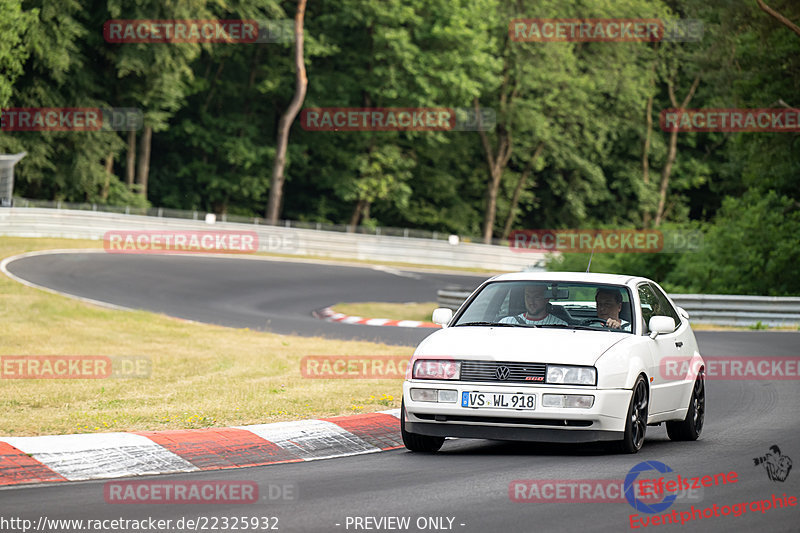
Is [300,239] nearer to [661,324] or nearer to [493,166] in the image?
[493,166]

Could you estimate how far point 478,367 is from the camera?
918 cm

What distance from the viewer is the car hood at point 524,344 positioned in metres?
9.10

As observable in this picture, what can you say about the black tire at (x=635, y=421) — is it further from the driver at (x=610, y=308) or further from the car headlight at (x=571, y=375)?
the driver at (x=610, y=308)

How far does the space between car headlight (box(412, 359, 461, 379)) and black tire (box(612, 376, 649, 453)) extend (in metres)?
1.34

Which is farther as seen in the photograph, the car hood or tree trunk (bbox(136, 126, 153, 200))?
tree trunk (bbox(136, 126, 153, 200))

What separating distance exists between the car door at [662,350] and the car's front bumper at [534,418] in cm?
91

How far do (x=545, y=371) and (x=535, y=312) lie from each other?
118 cm

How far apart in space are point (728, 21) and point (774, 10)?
8.85 feet

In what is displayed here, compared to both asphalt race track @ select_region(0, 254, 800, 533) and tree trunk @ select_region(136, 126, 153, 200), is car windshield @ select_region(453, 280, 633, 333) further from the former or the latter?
tree trunk @ select_region(136, 126, 153, 200)

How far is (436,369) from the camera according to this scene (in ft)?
30.7

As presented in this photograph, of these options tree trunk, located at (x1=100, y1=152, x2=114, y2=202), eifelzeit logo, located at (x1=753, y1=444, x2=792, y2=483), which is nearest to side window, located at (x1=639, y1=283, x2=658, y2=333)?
eifelzeit logo, located at (x1=753, y1=444, x2=792, y2=483)

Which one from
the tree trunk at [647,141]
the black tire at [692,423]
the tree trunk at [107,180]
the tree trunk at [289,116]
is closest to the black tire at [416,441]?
the black tire at [692,423]

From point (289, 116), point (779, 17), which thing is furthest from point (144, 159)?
point (779, 17)

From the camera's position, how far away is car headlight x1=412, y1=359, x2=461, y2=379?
9258 mm
